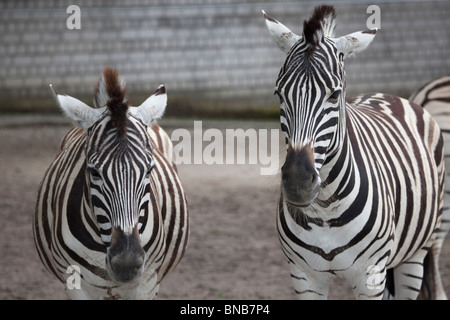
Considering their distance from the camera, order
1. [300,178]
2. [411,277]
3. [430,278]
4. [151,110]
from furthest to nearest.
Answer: [430,278] < [411,277] < [151,110] < [300,178]

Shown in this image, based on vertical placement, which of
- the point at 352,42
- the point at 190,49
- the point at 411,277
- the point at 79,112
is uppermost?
the point at 190,49

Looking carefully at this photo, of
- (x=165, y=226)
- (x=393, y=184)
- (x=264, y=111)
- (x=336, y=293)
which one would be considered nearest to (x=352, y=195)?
(x=393, y=184)

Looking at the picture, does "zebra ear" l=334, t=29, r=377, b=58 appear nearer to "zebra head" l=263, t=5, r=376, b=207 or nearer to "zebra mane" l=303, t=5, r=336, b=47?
"zebra head" l=263, t=5, r=376, b=207

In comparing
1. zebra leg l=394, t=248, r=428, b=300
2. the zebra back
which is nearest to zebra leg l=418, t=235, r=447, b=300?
→ the zebra back

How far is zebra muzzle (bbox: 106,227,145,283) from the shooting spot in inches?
149

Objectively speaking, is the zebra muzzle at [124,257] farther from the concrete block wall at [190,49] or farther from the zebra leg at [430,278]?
the concrete block wall at [190,49]

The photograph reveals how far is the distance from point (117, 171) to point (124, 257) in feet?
1.49

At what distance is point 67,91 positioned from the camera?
44.9 ft

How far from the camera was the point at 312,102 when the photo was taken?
3.87 meters

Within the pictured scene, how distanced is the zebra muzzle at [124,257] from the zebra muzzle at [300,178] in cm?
83

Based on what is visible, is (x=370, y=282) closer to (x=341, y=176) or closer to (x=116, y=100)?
(x=341, y=176)

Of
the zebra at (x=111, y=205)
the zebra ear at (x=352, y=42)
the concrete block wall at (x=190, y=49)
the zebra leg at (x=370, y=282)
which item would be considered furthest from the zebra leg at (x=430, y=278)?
the concrete block wall at (x=190, y=49)

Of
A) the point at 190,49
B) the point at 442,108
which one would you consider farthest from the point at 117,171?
the point at 190,49

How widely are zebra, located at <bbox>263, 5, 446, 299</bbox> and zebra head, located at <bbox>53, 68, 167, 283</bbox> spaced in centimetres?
78
